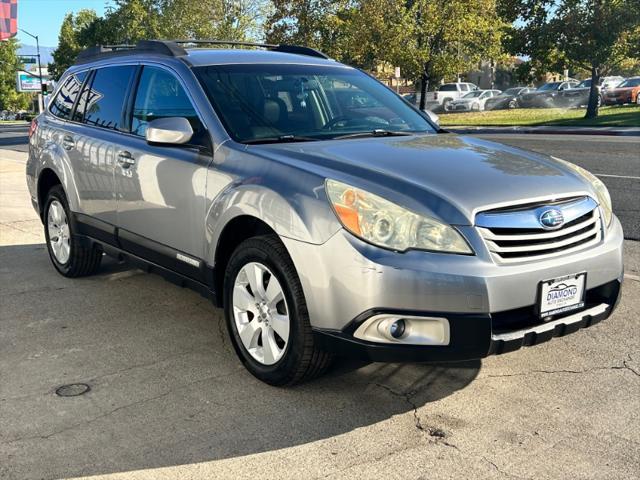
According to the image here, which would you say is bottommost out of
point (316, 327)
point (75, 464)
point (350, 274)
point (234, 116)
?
point (75, 464)

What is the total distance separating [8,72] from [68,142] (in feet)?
294

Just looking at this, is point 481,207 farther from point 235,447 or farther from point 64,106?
point 64,106

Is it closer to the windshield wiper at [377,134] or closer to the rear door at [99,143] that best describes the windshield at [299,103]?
the windshield wiper at [377,134]

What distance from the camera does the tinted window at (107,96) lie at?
4.83 meters

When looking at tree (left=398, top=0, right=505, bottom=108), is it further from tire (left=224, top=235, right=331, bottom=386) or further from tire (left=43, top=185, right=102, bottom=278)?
tire (left=224, top=235, right=331, bottom=386)

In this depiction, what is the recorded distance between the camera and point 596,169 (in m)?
11.6

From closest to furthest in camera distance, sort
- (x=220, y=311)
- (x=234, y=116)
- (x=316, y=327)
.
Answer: (x=316, y=327) < (x=234, y=116) < (x=220, y=311)

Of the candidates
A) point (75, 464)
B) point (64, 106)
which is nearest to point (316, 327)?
point (75, 464)

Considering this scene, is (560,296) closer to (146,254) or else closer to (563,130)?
(146,254)

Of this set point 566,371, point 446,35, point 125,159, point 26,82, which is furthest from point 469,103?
point 26,82

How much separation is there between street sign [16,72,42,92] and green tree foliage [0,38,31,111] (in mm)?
968

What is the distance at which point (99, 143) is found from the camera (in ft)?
16.0

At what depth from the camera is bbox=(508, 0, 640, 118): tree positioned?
2430cm

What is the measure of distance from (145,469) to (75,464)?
30 centimetres
